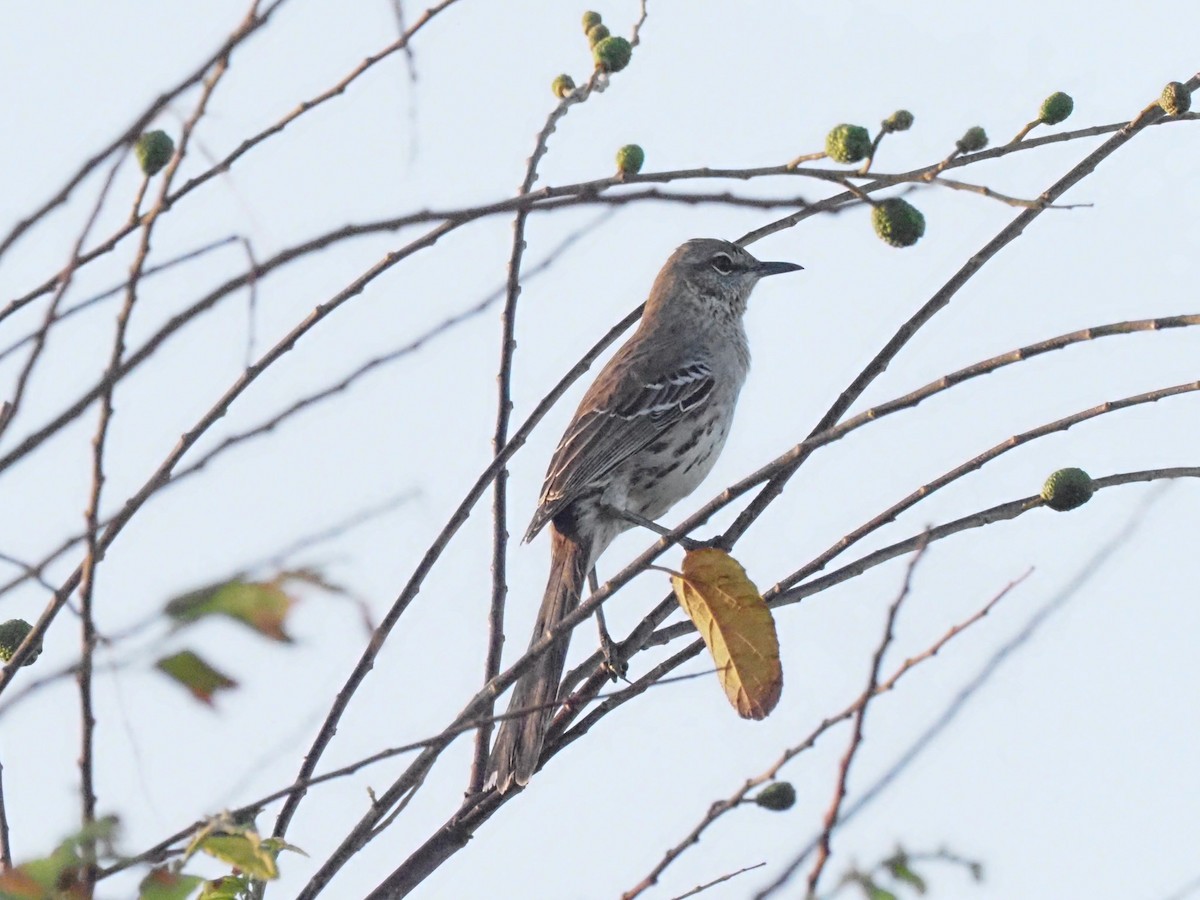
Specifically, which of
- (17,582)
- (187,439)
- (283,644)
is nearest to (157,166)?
(187,439)

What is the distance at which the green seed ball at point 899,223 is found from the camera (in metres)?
4.02

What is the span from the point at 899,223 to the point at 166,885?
94.9 inches

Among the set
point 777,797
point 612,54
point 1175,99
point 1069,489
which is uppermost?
point 612,54

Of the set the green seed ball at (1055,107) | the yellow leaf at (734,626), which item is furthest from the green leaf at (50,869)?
the green seed ball at (1055,107)

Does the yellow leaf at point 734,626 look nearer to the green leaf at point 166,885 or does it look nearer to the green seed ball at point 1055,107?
the green seed ball at point 1055,107

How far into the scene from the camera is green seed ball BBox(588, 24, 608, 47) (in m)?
4.56

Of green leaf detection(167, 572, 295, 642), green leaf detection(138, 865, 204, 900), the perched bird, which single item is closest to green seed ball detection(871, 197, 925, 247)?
green leaf detection(167, 572, 295, 642)

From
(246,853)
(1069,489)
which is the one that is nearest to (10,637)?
(246,853)

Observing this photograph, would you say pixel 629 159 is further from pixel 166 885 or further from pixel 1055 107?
pixel 166 885

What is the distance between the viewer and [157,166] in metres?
3.25

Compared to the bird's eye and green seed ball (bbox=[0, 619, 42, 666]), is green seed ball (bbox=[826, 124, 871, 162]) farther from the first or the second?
the bird's eye

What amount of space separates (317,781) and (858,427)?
46.3 inches

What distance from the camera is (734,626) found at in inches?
161

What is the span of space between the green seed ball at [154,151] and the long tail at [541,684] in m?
1.22
